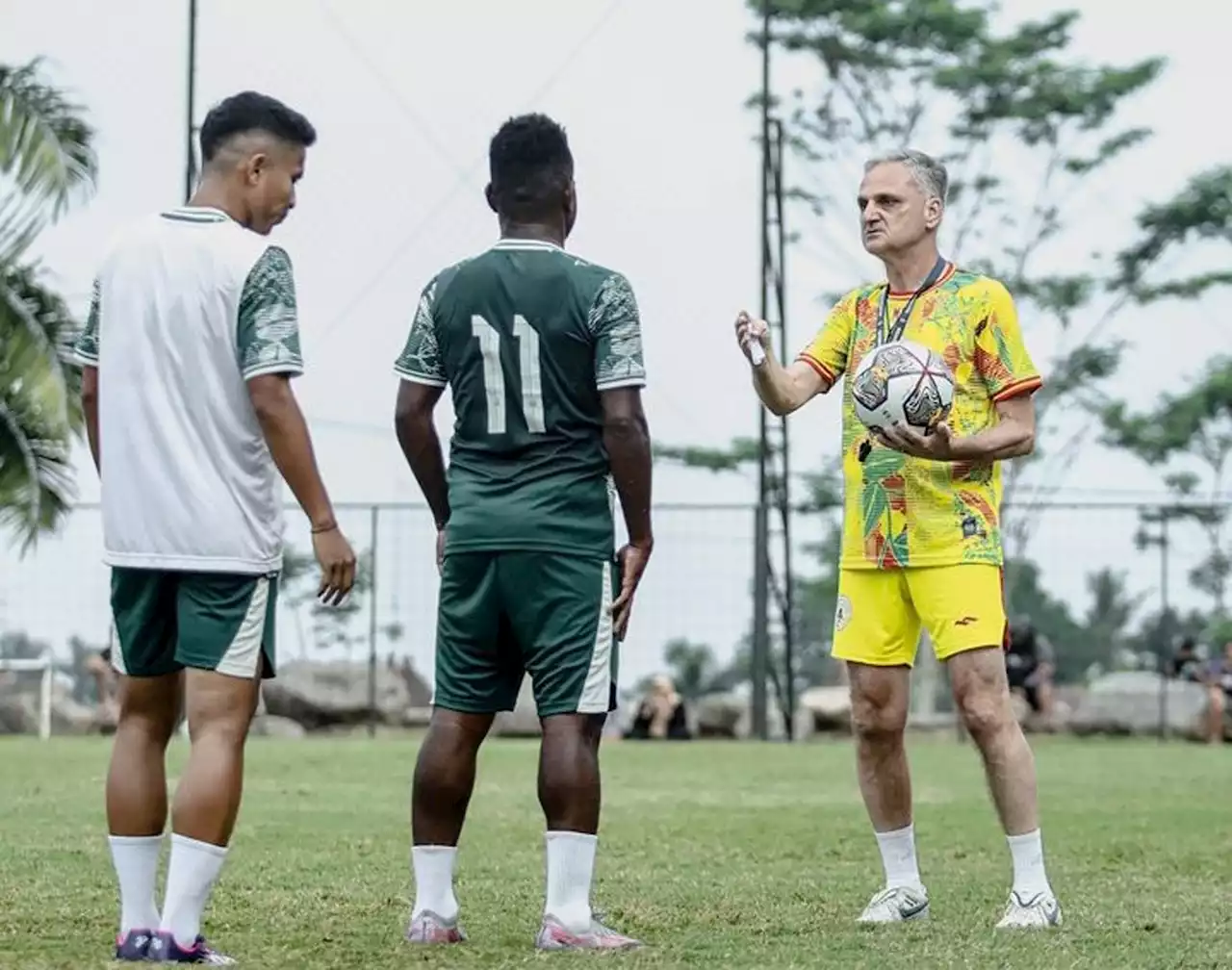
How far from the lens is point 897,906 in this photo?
598 cm

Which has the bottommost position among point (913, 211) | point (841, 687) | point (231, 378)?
point (841, 687)

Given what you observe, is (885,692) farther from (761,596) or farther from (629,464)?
(761,596)

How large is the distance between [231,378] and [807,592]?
17.2m

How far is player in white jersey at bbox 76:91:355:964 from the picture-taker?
16.2 feet

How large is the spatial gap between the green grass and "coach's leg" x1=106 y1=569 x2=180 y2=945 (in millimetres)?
209

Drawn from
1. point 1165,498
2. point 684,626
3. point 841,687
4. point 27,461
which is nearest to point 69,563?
point 27,461

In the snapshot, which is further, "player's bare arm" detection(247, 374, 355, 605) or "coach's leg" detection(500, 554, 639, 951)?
"coach's leg" detection(500, 554, 639, 951)

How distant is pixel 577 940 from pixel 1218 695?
1751 cm

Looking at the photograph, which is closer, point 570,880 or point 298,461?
point 298,461

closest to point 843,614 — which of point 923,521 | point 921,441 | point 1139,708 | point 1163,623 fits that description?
point 923,521

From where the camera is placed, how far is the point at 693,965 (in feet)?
16.1

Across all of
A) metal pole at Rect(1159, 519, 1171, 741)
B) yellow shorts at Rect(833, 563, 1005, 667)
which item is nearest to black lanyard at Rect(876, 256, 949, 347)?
yellow shorts at Rect(833, 563, 1005, 667)

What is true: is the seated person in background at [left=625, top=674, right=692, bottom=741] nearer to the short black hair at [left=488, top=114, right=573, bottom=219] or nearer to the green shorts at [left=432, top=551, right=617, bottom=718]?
the green shorts at [left=432, top=551, right=617, bottom=718]

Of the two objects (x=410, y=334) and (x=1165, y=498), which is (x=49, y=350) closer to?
(x=1165, y=498)
